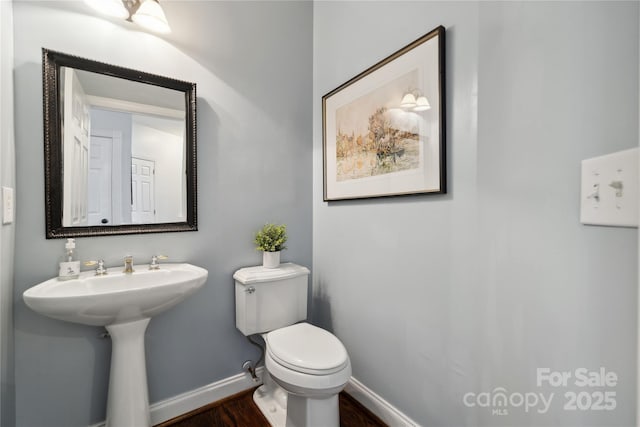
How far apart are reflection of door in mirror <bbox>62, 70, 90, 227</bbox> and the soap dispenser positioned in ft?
0.33

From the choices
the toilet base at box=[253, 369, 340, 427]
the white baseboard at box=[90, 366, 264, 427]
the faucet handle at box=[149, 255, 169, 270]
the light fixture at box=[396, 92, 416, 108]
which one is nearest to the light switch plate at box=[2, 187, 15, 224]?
the faucet handle at box=[149, 255, 169, 270]

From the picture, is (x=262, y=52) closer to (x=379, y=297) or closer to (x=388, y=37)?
(x=388, y=37)

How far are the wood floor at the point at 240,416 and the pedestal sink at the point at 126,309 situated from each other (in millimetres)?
289

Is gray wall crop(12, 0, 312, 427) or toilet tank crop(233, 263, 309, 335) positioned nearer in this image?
gray wall crop(12, 0, 312, 427)

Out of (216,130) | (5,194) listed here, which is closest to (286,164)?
(216,130)

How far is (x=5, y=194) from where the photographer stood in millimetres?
1034

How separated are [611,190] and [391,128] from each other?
0.86 meters

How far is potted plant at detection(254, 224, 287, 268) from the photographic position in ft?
5.44

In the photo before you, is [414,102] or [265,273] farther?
[265,273]

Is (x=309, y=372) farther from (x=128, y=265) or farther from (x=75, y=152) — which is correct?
(x=75, y=152)

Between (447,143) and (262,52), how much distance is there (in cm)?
127

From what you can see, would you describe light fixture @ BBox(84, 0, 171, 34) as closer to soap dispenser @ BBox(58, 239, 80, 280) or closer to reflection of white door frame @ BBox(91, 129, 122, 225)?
reflection of white door frame @ BBox(91, 129, 122, 225)

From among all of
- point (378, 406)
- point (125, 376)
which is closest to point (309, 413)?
point (378, 406)

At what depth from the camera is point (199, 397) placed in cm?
157
